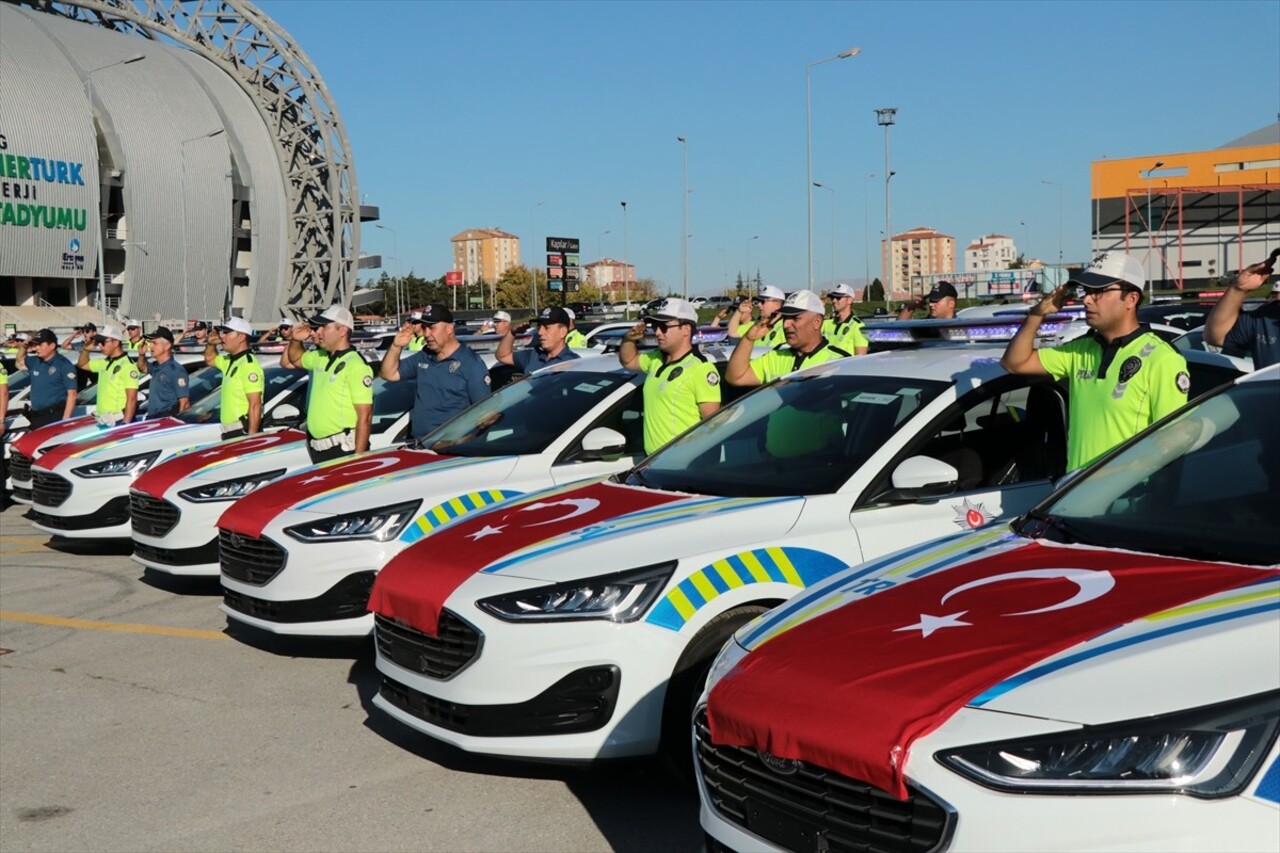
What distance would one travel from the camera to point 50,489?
34.2 feet

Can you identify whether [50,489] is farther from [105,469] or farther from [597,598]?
[597,598]

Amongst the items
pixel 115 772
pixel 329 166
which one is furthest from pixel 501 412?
pixel 329 166

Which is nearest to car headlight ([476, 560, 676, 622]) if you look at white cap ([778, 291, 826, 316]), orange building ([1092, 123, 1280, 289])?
white cap ([778, 291, 826, 316])

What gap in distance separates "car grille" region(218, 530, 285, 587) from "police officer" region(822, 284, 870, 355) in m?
3.76

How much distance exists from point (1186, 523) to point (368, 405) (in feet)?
20.0

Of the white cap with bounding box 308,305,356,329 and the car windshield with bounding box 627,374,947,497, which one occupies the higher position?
the white cap with bounding box 308,305,356,329

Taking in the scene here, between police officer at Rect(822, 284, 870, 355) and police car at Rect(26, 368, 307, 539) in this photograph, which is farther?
police car at Rect(26, 368, 307, 539)

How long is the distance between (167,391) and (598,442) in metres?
7.15

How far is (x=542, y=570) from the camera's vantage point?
4516mm

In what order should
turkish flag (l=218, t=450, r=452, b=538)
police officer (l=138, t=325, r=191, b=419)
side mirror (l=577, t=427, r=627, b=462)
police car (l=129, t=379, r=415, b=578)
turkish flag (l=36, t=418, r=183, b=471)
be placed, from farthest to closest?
police officer (l=138, t=325, r=191, b=419), turkish flag (l=36, t=418, r=183, b=471), police car (l=129, t=379, r=415, b=578), turkish flag (l=218, t=450, r=452, b=538), side mirror (l=577, t=427, r=627, b=462)

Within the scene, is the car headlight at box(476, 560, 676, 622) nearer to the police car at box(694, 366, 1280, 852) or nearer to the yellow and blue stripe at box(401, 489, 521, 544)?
the police car at box(694, 366, 1280, 852)

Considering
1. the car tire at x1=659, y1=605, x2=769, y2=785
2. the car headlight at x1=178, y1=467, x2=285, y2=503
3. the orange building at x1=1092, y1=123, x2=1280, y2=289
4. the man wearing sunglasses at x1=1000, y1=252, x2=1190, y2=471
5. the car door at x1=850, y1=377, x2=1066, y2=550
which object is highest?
the orange building at x1=1092, y1=123, x2=1280, y2=289

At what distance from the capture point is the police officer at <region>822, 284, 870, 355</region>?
29.3 feet

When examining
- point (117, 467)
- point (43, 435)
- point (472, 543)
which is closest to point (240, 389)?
Answer: point (117, 467)
